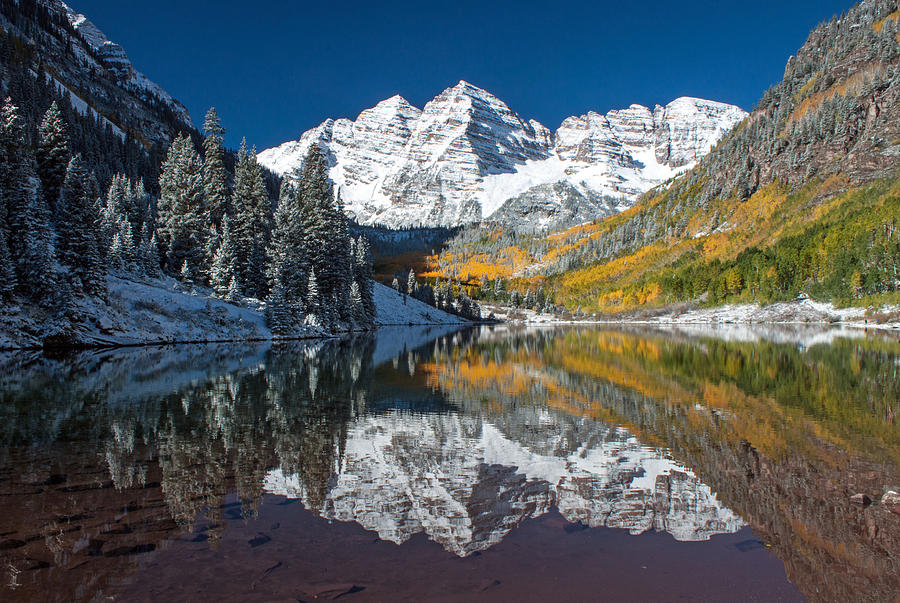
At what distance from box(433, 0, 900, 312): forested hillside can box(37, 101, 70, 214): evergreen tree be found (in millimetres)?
112521

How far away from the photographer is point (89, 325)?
4575cm

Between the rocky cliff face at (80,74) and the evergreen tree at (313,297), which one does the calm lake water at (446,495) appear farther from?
the rocky cliff face at (80,74)

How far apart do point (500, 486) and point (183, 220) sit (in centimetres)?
6405

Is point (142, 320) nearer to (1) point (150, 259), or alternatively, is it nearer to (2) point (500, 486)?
(1) point (150, 259)

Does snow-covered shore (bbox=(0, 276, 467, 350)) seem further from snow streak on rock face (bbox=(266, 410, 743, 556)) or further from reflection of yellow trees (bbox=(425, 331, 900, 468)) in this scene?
snow streak on rock face (bbox=(266, 410, 743, 556))

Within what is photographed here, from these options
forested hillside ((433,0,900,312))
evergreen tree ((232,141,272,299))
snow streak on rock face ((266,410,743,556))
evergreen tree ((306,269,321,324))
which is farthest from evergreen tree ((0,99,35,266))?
forested hillside ((433,0,900,312))

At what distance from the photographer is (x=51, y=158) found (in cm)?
5638

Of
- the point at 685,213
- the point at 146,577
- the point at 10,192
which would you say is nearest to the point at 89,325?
the point at 10,192

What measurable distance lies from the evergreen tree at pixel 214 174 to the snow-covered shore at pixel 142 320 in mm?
15162

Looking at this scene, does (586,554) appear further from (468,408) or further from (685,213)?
(685,213)

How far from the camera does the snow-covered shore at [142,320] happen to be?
42250 mm

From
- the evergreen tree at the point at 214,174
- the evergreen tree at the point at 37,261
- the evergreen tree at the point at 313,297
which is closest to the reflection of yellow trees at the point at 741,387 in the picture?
the evergreen tree at the point at 313,297

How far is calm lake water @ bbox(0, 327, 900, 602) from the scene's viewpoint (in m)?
6.91

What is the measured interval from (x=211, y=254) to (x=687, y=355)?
2140 inches
